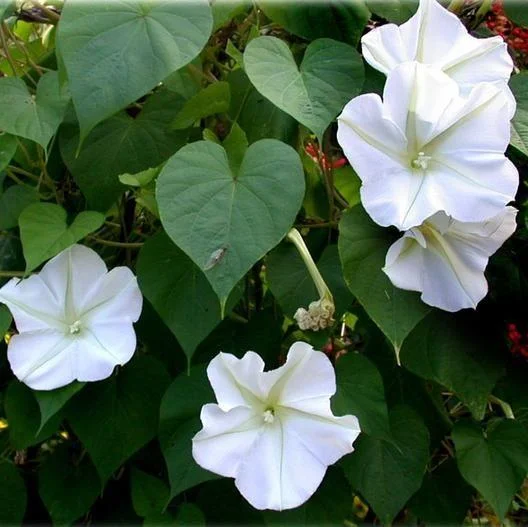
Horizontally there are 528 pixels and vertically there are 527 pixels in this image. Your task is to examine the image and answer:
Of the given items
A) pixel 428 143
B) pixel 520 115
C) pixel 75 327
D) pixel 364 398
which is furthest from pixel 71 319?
pixel 520 115

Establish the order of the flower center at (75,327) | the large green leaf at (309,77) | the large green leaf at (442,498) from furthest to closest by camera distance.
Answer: the large green leaf at (442,498)
the flower center at (75,327)
the large green leaf at (309,77)

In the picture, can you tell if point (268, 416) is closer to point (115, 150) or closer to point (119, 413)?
point (119, 413)

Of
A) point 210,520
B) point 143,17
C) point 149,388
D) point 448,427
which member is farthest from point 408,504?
point 143,17

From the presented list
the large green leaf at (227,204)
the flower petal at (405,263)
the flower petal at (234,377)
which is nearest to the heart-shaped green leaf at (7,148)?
the large green leaf at (227,204)

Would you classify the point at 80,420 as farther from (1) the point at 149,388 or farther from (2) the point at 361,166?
(2) the point at 361,166

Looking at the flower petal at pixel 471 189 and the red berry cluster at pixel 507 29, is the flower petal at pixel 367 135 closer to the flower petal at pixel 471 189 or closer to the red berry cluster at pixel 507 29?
the flower petal at pixel 471 189
